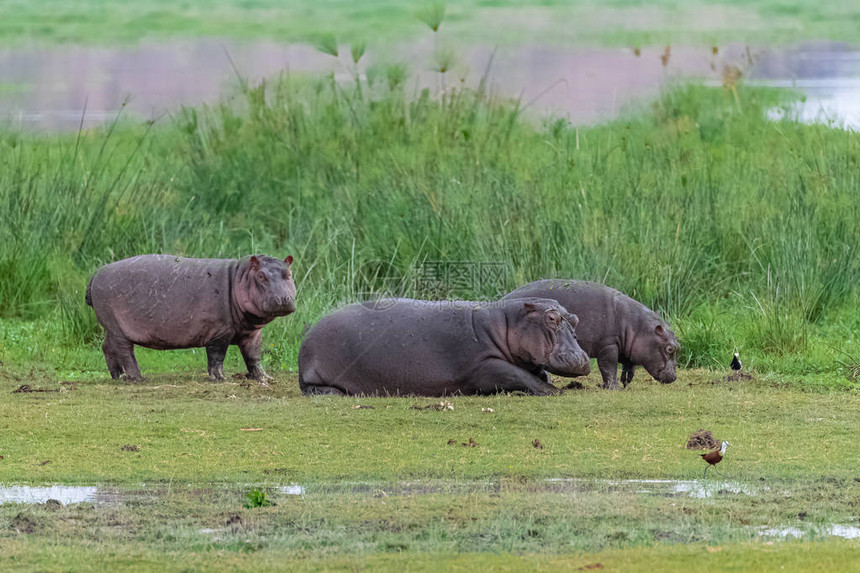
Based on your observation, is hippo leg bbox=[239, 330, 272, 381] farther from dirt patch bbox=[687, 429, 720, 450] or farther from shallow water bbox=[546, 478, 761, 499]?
shallow water bbox=[546, 478, 761, 499]

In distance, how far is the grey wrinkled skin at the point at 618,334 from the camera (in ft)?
28.7

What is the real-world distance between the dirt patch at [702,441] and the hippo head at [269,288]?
9.60ft

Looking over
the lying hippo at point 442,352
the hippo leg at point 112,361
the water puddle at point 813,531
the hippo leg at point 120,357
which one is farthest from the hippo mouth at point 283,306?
the water puddle at point 813,531

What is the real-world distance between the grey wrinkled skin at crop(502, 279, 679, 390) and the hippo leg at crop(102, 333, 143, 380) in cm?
261

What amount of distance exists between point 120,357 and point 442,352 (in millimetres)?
2315

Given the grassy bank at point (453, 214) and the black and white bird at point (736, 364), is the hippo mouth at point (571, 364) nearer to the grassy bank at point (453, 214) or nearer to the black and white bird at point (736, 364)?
the black and white bird at point (736, 364)

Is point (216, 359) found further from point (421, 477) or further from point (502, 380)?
point (421, 477)

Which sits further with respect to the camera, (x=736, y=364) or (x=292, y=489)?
(x=736, y=364)

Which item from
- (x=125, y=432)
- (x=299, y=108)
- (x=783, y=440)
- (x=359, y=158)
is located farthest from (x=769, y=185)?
(x=125, y=432)

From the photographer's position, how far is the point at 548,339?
822 centimetres

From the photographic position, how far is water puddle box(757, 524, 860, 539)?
16.3ft

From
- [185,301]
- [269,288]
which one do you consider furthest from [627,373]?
[185,301]

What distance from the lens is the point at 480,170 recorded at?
12.8m

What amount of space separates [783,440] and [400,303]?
2.80 metres
